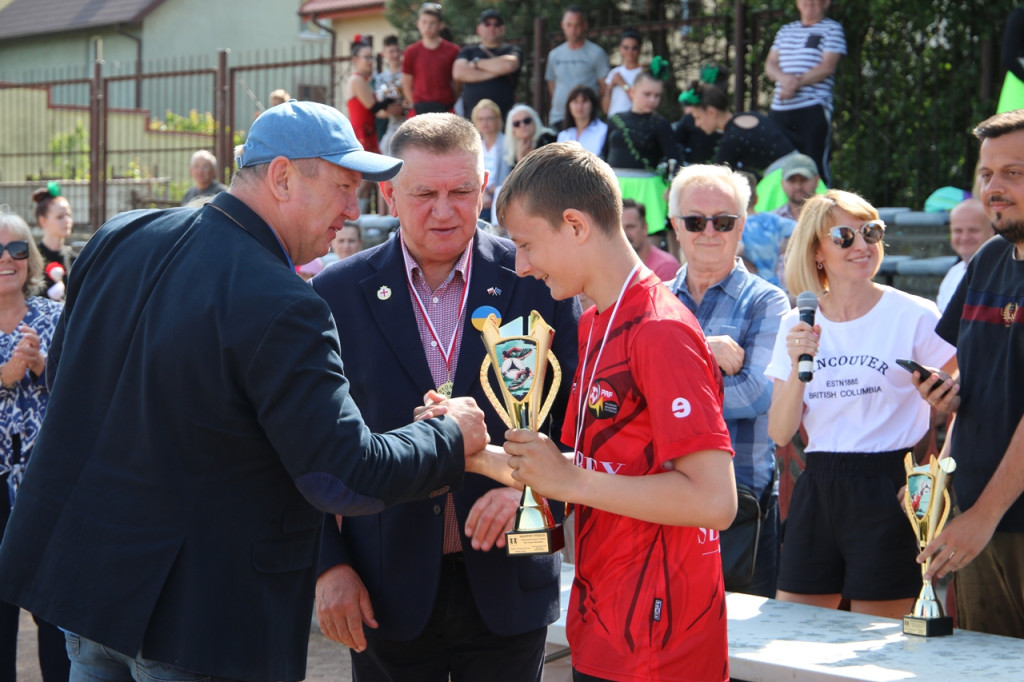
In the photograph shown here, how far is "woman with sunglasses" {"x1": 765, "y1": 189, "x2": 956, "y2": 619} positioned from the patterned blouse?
3353mm

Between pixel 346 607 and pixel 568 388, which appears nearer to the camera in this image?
pixel 346 607

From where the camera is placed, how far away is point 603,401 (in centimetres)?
252

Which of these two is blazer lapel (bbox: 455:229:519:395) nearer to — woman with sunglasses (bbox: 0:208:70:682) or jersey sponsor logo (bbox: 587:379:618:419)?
jersey sponsor logo (bbox: 587:379:618:419)

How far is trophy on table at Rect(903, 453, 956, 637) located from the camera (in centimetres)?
346

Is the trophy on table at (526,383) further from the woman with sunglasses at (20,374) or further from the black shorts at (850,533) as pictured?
the woman with sunglasses at (20,374)

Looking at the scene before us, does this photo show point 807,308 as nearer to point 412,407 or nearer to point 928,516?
point 928,516

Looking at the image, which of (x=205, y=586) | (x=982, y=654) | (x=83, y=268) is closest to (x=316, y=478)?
(x=205, y=586)

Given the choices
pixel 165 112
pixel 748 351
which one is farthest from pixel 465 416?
pixel 165 112

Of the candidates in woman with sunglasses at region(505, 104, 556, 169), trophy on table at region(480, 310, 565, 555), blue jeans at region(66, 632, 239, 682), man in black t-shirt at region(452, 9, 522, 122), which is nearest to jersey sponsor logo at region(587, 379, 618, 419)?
trophy on table at region(480, 310, 565, 555)

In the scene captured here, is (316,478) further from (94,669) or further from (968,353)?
(968,353)

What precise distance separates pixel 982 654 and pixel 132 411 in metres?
2.51

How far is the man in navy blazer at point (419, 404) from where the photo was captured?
3.00 meters

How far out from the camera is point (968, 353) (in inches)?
147

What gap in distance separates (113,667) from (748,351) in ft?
8.64
